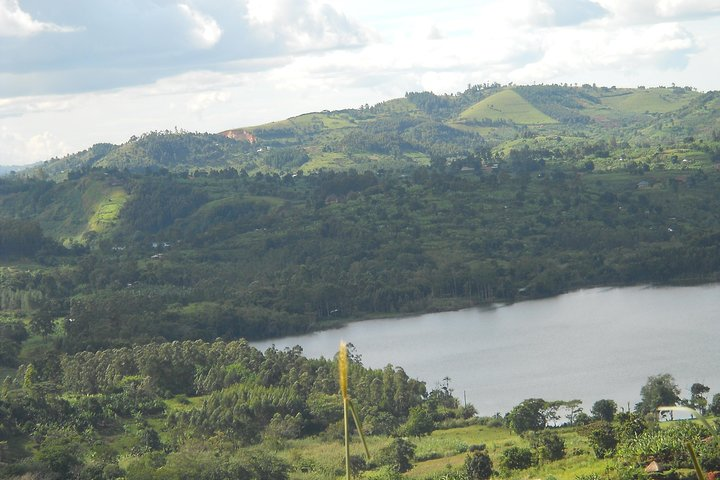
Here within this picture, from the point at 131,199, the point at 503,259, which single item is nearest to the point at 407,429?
the point at 503,259

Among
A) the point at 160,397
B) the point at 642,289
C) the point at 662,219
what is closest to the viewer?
the point at 160,397

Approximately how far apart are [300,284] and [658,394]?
2053 inches

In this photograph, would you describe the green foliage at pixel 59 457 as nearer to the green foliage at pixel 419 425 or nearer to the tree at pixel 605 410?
the green foliage at pixel 419 425

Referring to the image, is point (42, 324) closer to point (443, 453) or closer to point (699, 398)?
point (443, 453)

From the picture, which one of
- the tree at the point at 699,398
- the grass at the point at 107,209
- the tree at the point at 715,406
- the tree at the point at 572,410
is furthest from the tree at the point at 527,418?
the grass at the point at 107,209

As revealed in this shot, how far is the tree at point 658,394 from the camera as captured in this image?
48844mm

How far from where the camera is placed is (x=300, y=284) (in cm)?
9762

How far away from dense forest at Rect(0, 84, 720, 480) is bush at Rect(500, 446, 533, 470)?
174 mm

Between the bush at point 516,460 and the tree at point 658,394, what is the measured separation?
11123 millimetres

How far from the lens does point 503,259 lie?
103375 mm

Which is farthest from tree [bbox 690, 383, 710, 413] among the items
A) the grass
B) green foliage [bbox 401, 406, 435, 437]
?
the grass

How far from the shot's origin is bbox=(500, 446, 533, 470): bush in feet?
126

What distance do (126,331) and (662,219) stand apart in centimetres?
5987

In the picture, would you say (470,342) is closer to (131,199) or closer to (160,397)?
(160,397)
